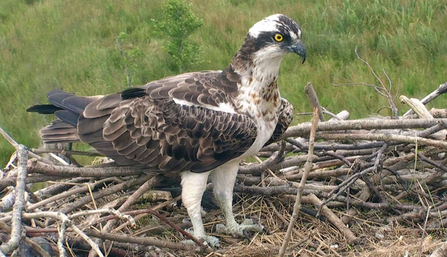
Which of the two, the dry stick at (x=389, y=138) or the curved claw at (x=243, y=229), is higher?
the dry stick at (x=389, y=138)

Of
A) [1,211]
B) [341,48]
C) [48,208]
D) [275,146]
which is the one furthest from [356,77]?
[1,211]

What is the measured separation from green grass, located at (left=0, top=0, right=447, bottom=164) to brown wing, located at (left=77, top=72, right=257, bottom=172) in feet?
8.37

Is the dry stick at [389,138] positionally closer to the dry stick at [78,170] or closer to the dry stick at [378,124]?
the dry stick at [378,124]

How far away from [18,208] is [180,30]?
14.2ft

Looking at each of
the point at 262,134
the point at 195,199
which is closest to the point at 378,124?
the point at 262,134

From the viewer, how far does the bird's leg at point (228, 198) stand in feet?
13.9

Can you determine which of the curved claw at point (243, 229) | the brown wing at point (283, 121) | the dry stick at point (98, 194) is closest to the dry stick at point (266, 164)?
the brown wing at point (283, 121)

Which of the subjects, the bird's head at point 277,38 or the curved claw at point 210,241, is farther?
the curved claw at point 210,241

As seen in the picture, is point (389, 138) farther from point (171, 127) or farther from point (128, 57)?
point (128, 57)

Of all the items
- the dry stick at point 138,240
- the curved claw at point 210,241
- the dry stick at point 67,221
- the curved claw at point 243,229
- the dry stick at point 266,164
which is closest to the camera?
the dry stick at point 67,221

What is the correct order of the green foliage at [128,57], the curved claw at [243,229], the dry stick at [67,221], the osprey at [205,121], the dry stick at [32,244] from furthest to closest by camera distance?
the green foliage at [128,57] < the curved claw at [243,229] < the osprey at [205,121] < the dry stick at [32,244] < the dry stick at [67,221]

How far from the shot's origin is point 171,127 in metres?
4.07

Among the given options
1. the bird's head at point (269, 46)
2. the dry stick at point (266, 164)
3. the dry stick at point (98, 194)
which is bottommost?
the dry stick at point (266, 164)

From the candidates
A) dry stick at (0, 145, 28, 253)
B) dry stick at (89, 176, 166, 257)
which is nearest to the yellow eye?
dry stick at (89, 176, 166, 257)
